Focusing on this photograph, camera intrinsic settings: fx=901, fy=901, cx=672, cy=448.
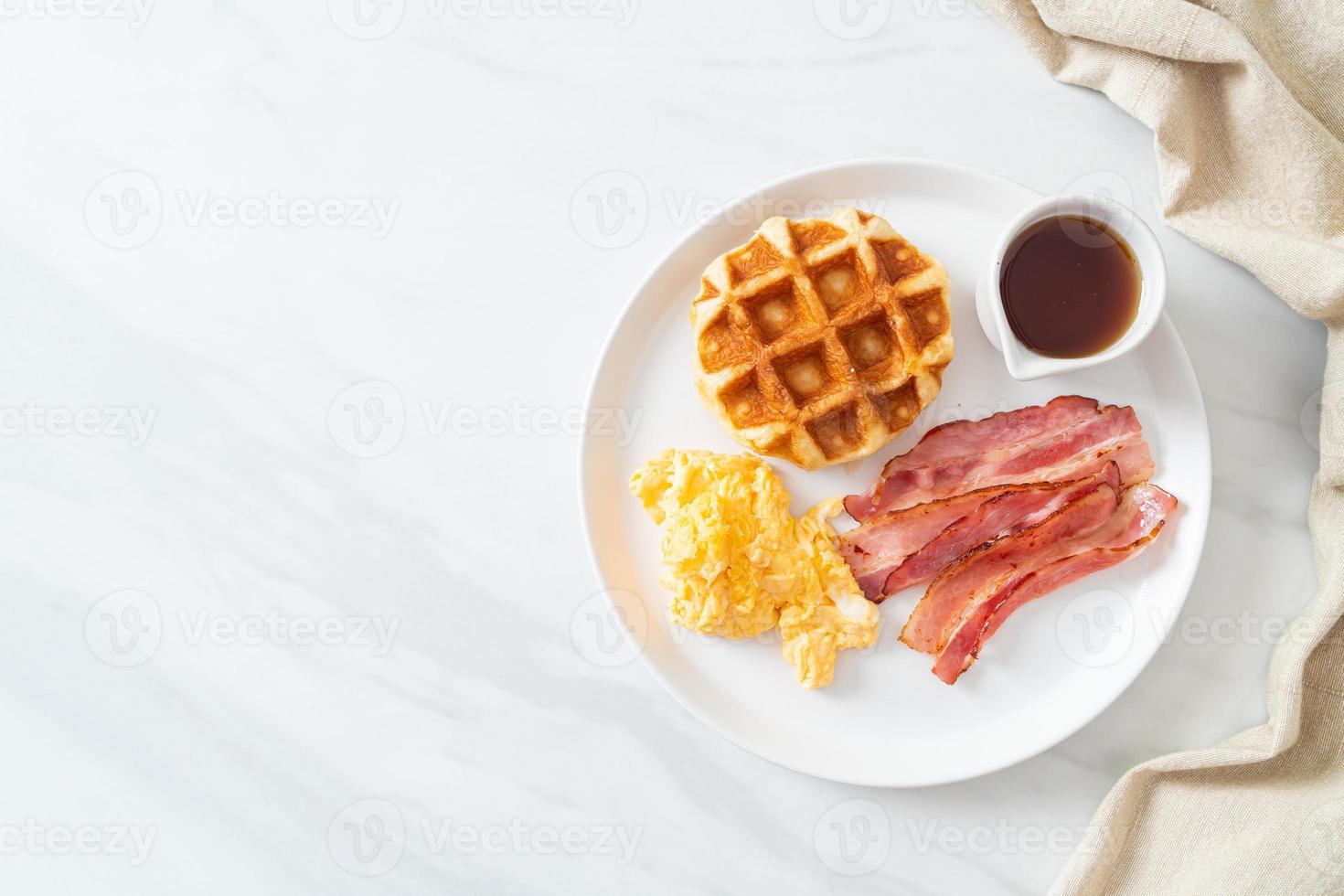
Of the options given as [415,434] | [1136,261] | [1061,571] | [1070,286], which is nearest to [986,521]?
[1061,571]

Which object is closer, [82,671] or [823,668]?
[823,668]

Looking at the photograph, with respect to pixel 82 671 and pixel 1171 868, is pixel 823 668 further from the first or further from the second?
pixel 82 671

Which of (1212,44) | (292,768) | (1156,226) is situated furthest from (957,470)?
(292,768)

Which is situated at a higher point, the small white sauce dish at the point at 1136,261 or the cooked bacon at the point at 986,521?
the small white sauce dish at the point at 1136,261

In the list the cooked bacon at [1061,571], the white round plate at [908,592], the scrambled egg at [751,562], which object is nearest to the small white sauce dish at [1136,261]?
the white round plate at [908,592]

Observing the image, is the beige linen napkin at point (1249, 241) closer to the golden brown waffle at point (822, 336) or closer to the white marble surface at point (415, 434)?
the white marble surface at point (415, 434)

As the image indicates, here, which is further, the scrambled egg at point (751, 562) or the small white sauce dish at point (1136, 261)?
the scrambled egg at point (751, 562)
